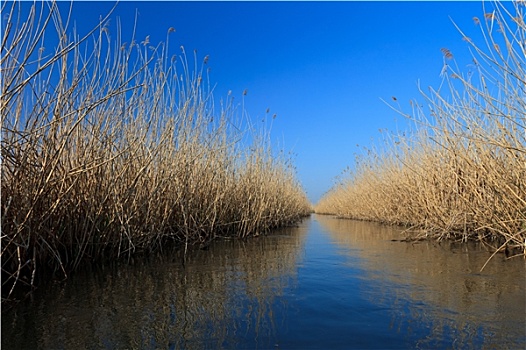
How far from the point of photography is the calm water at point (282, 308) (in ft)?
3.88

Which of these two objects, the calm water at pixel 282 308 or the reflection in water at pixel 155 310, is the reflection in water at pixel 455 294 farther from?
the reflection in water at pixel 155 310

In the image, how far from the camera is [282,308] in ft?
4.99

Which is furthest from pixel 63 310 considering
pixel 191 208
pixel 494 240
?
pixel 494 240

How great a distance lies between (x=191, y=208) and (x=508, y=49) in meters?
2.98

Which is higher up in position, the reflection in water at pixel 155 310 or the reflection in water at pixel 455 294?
the reflection in water at pixel 455 294

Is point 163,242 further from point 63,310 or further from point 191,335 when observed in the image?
point 191,335

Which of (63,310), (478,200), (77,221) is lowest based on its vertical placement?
(63,310)

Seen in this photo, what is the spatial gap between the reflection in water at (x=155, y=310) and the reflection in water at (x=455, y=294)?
0.56 meters

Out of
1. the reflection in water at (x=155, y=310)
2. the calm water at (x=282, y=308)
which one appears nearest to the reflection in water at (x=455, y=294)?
the calm water at (x=282, y=308)

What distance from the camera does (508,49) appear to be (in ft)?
7.34

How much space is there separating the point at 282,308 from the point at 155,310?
54 cm

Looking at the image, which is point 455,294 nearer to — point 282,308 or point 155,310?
point 282,308

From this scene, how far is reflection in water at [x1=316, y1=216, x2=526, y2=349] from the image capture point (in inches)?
47.5

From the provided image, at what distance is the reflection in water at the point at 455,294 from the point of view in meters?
1.21
